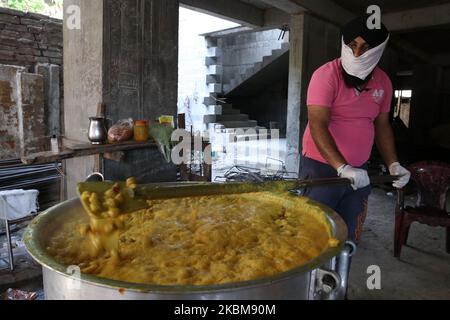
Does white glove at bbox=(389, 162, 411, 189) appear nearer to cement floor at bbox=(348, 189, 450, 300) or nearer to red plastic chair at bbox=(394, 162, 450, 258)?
cement floor at bbox=(348, 189, 450, 300)

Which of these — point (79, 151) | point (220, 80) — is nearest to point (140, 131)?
point (79, 151)

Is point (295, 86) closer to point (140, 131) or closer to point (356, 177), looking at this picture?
point (140, 131)

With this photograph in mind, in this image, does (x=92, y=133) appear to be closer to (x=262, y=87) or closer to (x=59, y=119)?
(x=59, y=119)

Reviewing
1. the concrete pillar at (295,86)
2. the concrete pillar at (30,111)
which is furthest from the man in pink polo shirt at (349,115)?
the concrete pillar at (30,111)

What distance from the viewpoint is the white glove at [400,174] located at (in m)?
2.56

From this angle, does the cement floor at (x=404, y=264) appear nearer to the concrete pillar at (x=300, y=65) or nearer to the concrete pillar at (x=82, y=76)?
the concrete pillar at (x=300, y=65)

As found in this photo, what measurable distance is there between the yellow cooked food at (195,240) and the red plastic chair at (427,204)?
256cm

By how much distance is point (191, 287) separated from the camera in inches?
43.8

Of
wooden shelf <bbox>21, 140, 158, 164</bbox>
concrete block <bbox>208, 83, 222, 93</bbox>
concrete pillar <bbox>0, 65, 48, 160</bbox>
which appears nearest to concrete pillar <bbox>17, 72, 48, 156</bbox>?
concrete pillar <bbox>0, 65, 48, 160</bbox>

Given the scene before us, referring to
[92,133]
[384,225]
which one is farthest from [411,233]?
[92,133]

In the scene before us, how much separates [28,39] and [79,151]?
3525 millimetres

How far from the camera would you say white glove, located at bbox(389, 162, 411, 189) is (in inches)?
101

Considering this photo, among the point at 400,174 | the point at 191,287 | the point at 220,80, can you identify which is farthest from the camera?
the point at 220,80
